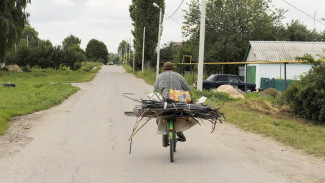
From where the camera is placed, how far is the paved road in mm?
6164

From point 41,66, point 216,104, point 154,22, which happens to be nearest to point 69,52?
point 41,66

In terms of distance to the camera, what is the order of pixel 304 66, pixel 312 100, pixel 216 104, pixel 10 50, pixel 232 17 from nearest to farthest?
1. pixel 312 100
2. pixel 216 104
3. pixel 304 66
4. pixel 10 50
5. pixel 232 17

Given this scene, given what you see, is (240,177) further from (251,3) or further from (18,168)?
(251,3)

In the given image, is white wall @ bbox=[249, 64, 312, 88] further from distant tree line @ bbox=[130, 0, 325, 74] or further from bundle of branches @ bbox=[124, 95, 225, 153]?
bundle of branches @ bbox=[124, 95, 225, 153]

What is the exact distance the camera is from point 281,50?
124 feet

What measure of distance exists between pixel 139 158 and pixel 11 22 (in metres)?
33.1

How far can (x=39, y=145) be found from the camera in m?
8.72

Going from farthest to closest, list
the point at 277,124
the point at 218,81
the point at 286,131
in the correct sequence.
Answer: the point at 218,81 → the point at 277,124 → the point at 286,131

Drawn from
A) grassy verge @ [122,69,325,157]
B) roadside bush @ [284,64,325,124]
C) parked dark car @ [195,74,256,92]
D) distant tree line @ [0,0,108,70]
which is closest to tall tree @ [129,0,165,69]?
distant tree line @ [0,0,108,70]

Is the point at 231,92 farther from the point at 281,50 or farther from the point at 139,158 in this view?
the point at 281,50

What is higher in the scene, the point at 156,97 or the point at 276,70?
the point at 276,70

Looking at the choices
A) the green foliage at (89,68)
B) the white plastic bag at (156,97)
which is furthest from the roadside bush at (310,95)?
the green foliage at (89,68)

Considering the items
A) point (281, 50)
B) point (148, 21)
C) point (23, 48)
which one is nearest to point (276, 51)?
point (281, 50)

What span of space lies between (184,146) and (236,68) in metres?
33.1
